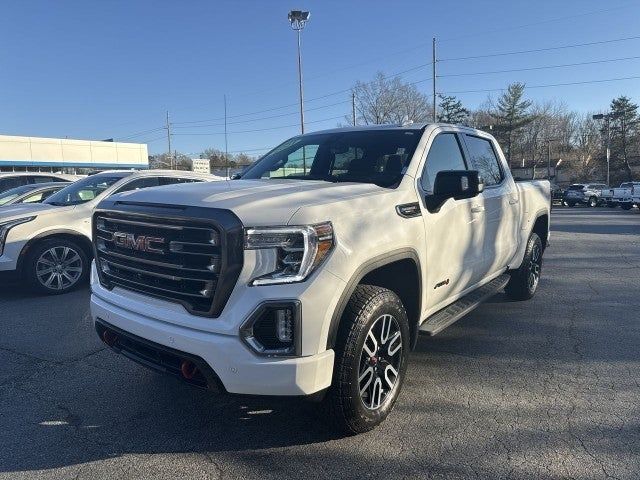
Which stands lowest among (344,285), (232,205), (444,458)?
(444,458)

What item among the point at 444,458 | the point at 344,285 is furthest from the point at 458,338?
the point at 344,285

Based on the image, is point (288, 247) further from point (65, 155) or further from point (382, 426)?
point (65, 155)

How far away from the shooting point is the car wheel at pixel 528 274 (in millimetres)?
5918

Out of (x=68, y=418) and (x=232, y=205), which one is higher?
(x=232, y=205)

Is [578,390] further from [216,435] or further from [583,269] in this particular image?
Answer: [583,269]

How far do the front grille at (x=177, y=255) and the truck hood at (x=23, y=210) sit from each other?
4.21 metres

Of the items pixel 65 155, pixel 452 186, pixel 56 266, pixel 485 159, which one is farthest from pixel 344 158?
pixel 65 155

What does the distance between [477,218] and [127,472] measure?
3.26 meters

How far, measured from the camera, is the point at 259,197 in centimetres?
291

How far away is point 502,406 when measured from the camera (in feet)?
11.4

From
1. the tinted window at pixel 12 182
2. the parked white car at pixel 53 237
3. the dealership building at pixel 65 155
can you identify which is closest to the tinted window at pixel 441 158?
the parked white car at pixel 53 237

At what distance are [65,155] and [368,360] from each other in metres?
52.9

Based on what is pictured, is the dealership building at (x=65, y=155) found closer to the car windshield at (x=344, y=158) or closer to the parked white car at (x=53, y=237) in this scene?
the parked white car at (x=53, y=237)

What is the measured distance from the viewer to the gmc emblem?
114 inches
